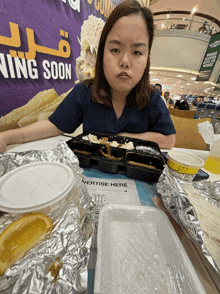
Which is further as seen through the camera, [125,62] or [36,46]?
[36,46]

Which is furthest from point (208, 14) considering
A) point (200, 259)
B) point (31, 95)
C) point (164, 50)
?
point (200, 259)

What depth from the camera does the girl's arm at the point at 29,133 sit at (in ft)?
2.81

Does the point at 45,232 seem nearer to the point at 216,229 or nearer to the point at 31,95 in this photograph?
the point at 216,229

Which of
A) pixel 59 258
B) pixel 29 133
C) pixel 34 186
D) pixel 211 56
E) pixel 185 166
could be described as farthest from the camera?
pixel 211 56

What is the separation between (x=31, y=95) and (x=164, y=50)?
10.9 m

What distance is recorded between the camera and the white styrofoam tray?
1.11 ft

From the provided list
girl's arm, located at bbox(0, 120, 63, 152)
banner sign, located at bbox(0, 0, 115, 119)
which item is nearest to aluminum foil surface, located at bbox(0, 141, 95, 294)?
girl's arm, located at bbox(0, 120, 63, 152)

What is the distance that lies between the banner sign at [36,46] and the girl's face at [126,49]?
34.0 inches

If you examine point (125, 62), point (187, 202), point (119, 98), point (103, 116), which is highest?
point (125, 62)

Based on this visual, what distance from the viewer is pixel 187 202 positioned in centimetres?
50

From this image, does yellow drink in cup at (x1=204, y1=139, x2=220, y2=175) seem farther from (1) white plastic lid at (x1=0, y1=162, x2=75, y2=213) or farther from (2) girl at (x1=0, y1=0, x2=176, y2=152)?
(1) white plastic lid at (x1=0, y1=162, x2=75, y2=213)

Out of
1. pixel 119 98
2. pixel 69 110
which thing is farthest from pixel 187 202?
pixel 69 110

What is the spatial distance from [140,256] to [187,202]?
254mm

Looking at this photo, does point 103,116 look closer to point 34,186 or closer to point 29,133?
point 29,133
